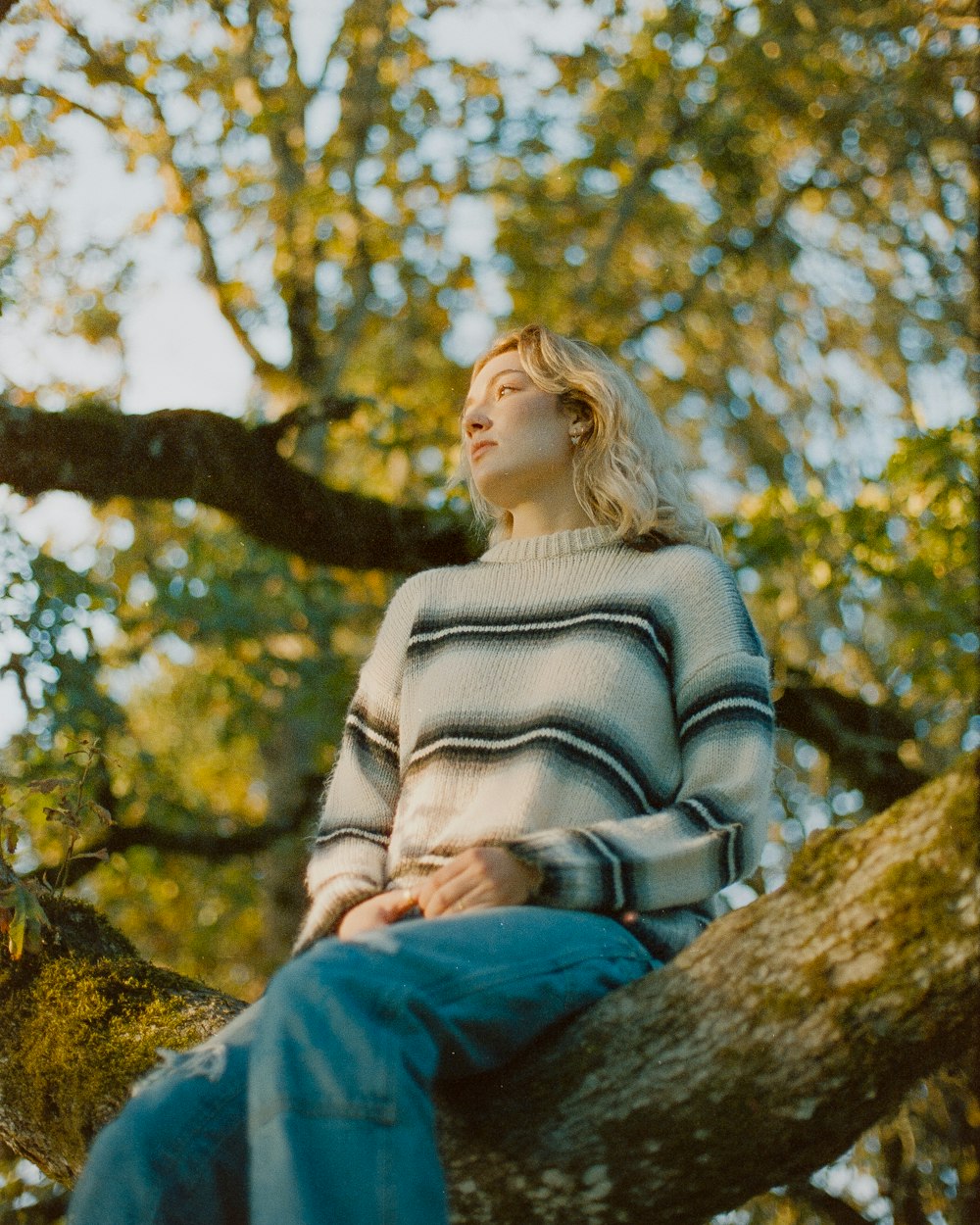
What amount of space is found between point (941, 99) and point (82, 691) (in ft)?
20.2

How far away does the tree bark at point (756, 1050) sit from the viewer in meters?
1.58

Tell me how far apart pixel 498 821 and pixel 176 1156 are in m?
0.82

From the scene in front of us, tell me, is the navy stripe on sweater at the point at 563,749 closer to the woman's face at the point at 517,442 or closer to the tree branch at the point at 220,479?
the woman's face at the point at 517,442

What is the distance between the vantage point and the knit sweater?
2209 millimetres

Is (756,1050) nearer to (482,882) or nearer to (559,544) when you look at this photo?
(482,882)

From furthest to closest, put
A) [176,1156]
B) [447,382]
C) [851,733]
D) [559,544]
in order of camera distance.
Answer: [447,382] < [851,733] < [559,544] < [176,1156]

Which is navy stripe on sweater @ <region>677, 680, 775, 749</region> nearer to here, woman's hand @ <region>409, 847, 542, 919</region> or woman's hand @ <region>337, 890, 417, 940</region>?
woman's hand @ <region>409, 847, 542, 919</region>

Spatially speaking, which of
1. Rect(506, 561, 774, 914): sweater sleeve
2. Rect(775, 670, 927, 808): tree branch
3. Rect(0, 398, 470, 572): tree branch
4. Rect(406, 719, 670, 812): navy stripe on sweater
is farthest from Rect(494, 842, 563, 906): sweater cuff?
Rect(775, 670, 927, 808): tree branch

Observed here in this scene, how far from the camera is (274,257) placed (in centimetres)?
896

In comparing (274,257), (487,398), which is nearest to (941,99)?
(274,257)

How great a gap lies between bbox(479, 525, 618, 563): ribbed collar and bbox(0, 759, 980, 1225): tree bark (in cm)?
116

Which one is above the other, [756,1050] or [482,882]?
[482,882]

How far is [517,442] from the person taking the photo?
9.54 ft

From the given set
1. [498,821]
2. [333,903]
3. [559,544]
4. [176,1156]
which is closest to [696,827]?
[498,821]
